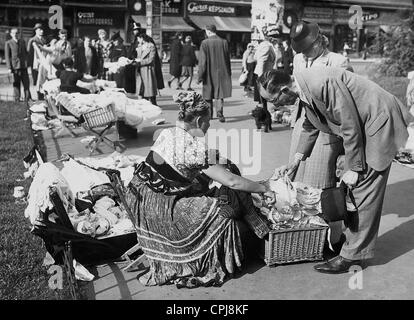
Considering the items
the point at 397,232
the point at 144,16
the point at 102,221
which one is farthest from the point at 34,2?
the point at 397,232

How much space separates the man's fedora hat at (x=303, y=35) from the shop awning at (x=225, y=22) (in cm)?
2595

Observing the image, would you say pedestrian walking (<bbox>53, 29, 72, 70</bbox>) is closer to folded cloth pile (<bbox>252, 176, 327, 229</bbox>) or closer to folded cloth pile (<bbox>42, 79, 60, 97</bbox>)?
folded cloth pile (<bbox>42, 79, 60, 97</bbox>)

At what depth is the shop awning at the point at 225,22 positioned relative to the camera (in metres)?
29.4

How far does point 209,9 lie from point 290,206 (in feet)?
90.3

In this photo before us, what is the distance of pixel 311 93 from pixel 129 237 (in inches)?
72.0

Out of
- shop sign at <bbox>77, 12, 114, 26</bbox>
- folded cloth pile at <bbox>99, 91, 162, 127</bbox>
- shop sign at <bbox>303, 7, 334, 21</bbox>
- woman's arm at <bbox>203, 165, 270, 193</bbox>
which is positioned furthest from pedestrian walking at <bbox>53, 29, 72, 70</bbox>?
shop sign at <bbox>303, 7, 334, 21</bbox>

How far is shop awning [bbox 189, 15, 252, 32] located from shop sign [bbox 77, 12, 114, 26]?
4.74 m

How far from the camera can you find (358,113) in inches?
135

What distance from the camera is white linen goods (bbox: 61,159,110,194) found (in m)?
4.86

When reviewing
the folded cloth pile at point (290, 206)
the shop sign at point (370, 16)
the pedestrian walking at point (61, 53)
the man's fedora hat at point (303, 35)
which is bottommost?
the folded cloth pile at point (290, 206)

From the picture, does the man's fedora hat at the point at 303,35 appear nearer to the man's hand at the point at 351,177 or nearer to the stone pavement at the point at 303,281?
the man's hand at the point at 351,177

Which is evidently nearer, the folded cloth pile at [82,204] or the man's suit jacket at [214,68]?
the folded cloth pile at [82,204]

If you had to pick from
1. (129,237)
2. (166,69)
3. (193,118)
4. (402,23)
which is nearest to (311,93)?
(193,118)

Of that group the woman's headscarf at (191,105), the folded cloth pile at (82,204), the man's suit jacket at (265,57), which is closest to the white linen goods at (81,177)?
the folded cloth pile at (82,204)
